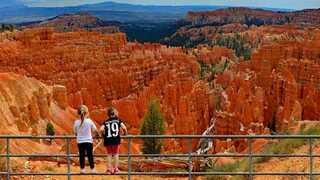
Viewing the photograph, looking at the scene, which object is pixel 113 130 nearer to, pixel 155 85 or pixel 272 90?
pixel 272 90

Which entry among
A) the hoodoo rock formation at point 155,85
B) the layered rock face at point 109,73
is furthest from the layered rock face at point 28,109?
the layered rock face at point 109,73

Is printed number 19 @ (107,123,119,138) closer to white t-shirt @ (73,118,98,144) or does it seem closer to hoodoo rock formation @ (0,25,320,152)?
white t-shirt @ (73,118,98,144)

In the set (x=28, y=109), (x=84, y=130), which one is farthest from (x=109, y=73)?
(x=84, y=130)

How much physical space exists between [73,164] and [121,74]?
46.9m

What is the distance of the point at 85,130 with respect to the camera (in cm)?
907

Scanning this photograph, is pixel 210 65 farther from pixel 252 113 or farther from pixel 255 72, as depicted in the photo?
pixel 252 113

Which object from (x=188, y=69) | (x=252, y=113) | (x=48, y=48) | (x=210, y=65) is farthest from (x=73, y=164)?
(x=210, y=65)

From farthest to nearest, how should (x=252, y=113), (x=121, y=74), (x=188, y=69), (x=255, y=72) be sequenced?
(x=188, y=69) → (x=121, y=74) → (x=255, y=72) → (x=252, y=113)

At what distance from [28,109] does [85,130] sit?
28.2 meters

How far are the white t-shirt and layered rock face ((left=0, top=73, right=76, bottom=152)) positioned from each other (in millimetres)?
19209

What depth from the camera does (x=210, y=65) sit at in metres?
99.9

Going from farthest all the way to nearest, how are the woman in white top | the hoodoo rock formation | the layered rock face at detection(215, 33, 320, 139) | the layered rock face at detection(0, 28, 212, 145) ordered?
the layered rock face at detection(0, 28, 212, 145) < the layered rock face at detection(215, 33, 320, 139) < the hoodoo rock formation < the woman in white top

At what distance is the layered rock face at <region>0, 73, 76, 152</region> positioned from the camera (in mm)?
33219

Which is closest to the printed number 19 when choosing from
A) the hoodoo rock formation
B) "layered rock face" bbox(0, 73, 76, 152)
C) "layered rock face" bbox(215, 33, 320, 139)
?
"layered rock face" bbox(0, 73, 76, 152)
